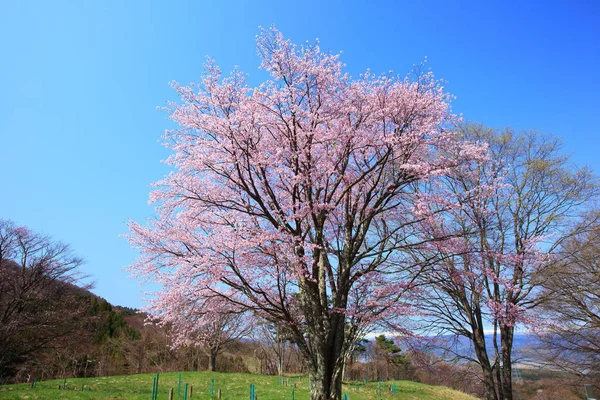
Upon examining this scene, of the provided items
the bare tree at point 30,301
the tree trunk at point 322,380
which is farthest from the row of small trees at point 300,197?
the bare tree at point 30,301

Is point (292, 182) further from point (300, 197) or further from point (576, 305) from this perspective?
point (576, 305)

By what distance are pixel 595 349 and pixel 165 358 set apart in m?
33.4

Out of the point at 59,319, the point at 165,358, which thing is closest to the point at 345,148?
the point at 59,319

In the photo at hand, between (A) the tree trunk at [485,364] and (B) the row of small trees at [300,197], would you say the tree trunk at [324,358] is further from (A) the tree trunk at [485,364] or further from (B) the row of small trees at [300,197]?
(A) the tree trunk at [485,364]

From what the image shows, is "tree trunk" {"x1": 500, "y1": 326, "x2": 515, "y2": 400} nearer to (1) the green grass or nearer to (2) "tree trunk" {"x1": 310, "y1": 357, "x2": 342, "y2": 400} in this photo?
(1) the green grass

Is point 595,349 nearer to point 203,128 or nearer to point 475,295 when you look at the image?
point 475,295

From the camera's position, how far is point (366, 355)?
50500 mm

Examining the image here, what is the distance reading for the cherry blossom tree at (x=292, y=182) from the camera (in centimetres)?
907

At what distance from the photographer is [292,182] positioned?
9.26 m

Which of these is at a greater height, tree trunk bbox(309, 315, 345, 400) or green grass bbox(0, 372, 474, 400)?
tree trunk bbox(309, 315, 345, 400)

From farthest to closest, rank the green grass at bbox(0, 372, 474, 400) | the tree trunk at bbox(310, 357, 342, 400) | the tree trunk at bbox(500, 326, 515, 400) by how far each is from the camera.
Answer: the tree trunk at bbox(500, 326, 515, 400), the green grass at bbox(0, 372, 474, 400), the tree trunk at bbox(310, 357, 342, 400)

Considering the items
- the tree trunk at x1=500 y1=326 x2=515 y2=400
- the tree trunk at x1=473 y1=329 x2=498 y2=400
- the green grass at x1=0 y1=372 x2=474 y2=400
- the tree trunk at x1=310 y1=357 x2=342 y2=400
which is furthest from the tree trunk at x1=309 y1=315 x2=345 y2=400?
the green grass at x1=0 y1=372 x2=474 y2=400

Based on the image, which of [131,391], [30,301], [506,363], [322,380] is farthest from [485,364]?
[30,301]

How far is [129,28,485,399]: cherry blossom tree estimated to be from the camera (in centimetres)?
907
